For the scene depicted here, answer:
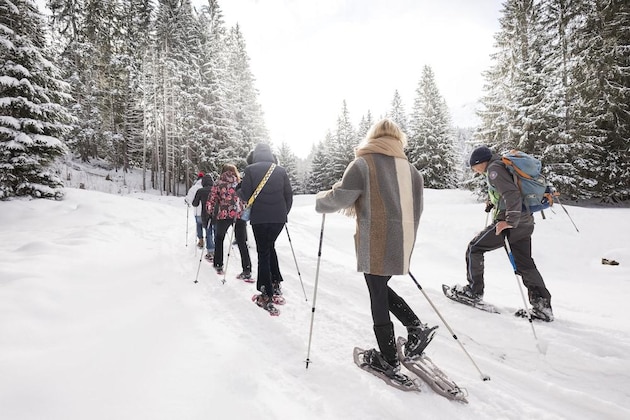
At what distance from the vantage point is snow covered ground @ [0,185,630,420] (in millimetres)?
2598

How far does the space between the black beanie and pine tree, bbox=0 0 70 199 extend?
1448 cm

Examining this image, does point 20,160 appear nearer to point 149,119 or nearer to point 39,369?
point 39,369

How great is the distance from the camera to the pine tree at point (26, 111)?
37.5 feet

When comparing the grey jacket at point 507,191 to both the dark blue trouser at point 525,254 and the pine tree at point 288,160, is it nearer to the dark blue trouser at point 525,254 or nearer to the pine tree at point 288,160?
the dark blue trouser at point 525,254

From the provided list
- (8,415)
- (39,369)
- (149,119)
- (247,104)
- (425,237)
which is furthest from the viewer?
(247,104)

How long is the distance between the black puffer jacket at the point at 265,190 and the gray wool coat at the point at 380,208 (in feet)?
6.85

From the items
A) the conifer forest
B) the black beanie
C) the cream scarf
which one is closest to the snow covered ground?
the cream scarf

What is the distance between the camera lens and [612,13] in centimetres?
1534

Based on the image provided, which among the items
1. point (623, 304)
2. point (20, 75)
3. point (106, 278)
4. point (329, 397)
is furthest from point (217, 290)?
point (20, 75)

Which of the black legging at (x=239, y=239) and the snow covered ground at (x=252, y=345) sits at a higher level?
the black legging at (x=239, y=239)

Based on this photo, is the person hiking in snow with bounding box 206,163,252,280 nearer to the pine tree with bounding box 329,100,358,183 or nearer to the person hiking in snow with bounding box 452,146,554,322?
the person hiking in snow with bounding box 452,146,554,322

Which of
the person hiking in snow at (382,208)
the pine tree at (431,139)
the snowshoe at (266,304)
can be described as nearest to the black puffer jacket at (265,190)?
the snowshoe at (266,304)

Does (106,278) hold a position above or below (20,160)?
below

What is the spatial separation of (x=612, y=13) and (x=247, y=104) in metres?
27.7
